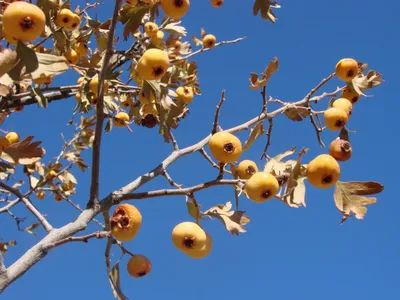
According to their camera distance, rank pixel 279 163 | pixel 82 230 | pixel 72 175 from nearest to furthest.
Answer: pixel 82 230
pixel 279 163
pixel 72 175

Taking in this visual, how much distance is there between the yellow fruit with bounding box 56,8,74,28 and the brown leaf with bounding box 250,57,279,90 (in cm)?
224

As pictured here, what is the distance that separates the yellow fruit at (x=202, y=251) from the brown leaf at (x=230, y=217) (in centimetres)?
13

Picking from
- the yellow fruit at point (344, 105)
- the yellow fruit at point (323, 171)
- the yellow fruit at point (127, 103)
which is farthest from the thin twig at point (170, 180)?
the yellow fruit at point (127, 103)

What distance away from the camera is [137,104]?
499 centimetres

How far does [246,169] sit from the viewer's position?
303cm

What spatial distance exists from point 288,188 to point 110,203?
104 cm

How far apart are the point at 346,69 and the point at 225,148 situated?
1.51 metres

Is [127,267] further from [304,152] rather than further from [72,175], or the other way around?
[72,175]

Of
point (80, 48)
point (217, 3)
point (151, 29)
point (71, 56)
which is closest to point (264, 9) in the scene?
point (217, 3)

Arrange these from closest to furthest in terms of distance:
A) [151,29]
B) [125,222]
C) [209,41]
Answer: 1. [125,222]
2. [151,29]
3. [209,41]

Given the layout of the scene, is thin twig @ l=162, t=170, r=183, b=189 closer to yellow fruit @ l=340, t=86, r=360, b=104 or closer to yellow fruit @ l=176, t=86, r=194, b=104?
yellow fruit @ l=340, t=86, r=360, b=104

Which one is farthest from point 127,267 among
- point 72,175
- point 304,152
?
point 72,175

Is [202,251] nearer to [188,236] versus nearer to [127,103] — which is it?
[188,236]

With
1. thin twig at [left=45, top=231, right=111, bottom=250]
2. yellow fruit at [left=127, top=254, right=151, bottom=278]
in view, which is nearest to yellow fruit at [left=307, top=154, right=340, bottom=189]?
yellow fruit at [left=127, top=254, right=151, bottom=278]
